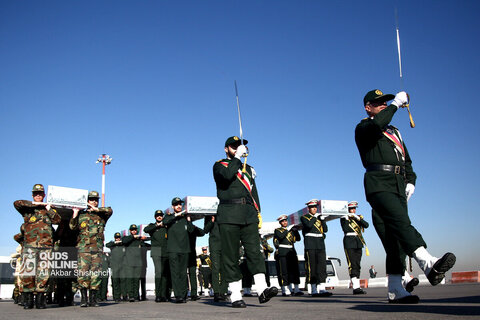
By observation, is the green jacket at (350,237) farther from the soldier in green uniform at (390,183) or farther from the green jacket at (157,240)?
the soldier in green uniform at (390,183)

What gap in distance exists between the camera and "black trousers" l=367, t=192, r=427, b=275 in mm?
4781

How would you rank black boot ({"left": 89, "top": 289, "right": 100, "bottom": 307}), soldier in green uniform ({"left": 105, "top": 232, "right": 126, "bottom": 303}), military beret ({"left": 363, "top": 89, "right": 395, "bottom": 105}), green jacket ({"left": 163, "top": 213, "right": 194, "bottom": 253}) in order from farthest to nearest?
1. soldier in green uniform ({"left": 105, "top": 232, "right": 126, "bottom": 303})
2. green jacket ({"left": 163, "top": 213, "right": 194, "bottom": 253})
3. black boot ({"left": 89, "top": 289, "right": 100, "bottom": 307})
4. military beret ({"left": 363, "top": 89, "right": 395, "bottom": 105})

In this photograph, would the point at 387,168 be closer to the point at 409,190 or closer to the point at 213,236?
the point at 409,190

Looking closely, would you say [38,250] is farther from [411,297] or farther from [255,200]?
[411,297]

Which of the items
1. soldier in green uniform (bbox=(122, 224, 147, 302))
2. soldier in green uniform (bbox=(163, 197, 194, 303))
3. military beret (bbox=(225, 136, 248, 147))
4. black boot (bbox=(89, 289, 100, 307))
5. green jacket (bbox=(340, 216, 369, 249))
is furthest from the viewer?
soldier in green uniform (bbox=(122, 224, 147, 302))

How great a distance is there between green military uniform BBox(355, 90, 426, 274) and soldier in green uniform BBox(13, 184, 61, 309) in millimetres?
5792

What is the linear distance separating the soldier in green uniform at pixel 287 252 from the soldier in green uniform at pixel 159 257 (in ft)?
11.2

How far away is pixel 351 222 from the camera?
38.0ft

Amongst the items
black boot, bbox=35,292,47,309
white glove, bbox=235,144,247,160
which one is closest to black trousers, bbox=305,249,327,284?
white glove, bbox=235,144,247,160

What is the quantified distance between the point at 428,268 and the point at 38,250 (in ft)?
21.6

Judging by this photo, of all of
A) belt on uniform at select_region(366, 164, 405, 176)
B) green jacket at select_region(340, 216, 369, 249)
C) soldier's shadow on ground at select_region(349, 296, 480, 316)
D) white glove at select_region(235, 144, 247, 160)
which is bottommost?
soldier's shadow on ground at select_region(349, 296, 480, 316)

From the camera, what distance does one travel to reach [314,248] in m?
11.2

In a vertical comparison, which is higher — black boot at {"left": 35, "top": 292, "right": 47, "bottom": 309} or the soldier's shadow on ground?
black boot at {"left": 35, "top": 292, "right": 47, "bottom": 309}

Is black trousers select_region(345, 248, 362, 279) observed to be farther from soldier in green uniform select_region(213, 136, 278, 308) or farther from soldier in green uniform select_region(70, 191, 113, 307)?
soldier in green uniform select_region(70, 191, 113, 307)
